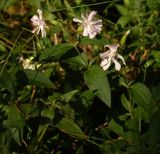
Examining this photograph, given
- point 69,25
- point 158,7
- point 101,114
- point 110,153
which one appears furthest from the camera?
point 69,25

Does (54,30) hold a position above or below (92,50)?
above

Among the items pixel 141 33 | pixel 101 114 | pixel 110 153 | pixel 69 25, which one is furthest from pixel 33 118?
pixel 69 25

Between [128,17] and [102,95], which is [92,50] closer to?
[128,17]

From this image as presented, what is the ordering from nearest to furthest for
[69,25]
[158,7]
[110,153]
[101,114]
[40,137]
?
[110,153]
[40,137]
[101,114]
[158,7]
[69,25]

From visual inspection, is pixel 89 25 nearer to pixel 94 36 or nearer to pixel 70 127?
pixel 94 36

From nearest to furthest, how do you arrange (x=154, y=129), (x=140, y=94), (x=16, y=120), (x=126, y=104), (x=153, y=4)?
(x=154, y=129) < (x=16, y=120) < (x=140, y=94) < (x=126, y=104) < (x=153, y=4)

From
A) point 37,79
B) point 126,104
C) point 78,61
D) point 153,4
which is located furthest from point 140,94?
point 153,4
